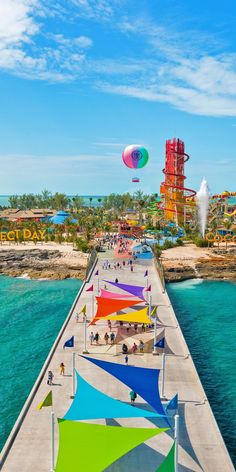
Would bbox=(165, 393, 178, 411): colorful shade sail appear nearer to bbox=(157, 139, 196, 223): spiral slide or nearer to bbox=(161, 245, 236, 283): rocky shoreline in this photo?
bbox=(161, 245, 236, 283): rocky shoreline

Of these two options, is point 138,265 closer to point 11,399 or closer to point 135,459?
point 11,399

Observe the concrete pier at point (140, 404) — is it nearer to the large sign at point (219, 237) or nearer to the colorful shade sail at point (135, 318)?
the colorful shade sail at point (135, 318)

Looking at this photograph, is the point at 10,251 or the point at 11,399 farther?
the point at 10,251

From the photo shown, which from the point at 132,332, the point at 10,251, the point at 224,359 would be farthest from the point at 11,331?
the point at 10,251

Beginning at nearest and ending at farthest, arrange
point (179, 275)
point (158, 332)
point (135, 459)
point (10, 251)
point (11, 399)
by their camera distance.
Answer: point (135, 459) < point (11, 399) < point (158, 332) < point (179, 275) < point (10, 251)

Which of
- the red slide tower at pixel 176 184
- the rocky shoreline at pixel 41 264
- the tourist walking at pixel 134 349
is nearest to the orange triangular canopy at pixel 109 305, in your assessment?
the tourist walking at pixel 134 349

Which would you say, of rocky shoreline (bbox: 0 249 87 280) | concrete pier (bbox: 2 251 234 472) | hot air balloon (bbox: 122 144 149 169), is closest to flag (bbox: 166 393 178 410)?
concrete pier (bbox: 2 251 234 472)

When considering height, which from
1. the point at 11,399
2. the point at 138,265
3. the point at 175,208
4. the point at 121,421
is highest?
the point at 175,208
